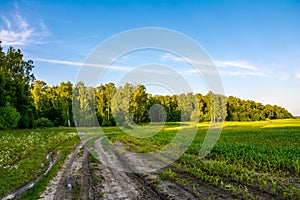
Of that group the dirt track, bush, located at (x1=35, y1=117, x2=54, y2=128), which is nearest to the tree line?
bush, located at (x1=35, y1=117, x2=54, y2=128)

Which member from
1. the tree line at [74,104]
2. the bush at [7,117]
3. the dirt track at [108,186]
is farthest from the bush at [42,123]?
the dirt track at [108,186]

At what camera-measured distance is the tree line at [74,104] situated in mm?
42188

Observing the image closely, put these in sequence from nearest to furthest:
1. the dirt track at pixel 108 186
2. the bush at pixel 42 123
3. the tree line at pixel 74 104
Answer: the dirt track at pixel 108 186 → the tree line at pixel 74 104 → the bush at pixel 42 123

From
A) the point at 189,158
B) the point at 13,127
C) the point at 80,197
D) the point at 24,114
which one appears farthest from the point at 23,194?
the point at 24,114

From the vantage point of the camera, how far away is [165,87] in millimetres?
21109

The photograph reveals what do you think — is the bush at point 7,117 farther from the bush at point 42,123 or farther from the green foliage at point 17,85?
the bush at point 42,123

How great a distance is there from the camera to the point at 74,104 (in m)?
65.9

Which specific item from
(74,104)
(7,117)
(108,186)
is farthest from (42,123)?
(108,186)

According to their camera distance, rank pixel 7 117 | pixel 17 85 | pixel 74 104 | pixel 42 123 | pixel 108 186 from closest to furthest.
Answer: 1. pixel 108 186
2. pixel 7 117
3. pixel 17 85
4. pixel 42 123
5. pixel 74 104

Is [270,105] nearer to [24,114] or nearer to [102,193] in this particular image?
[24,114]

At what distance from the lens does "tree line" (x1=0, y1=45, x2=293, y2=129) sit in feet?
138

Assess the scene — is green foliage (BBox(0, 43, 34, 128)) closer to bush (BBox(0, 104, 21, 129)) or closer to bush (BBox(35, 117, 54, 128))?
bush (BBox(0, 104, 21, 129))

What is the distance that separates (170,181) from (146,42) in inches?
370

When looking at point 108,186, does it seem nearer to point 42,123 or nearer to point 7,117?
point 7,117
